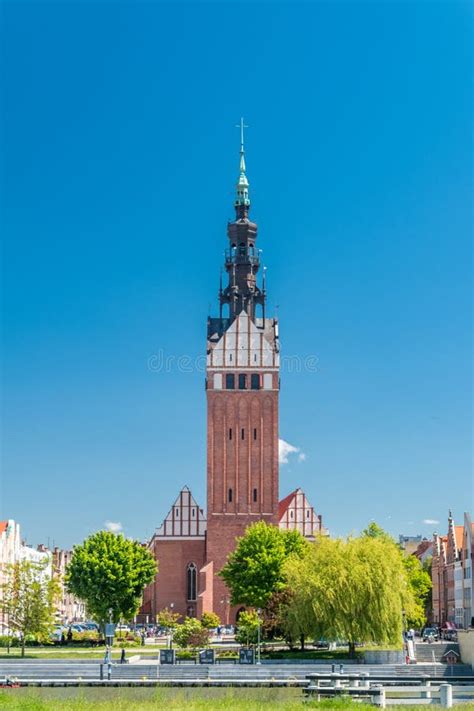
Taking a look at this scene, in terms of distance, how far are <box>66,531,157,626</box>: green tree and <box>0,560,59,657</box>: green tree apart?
7739mm

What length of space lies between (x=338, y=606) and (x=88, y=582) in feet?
74.9

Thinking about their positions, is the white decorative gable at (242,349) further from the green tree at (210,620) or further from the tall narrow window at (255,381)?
the green tree at (210,620)

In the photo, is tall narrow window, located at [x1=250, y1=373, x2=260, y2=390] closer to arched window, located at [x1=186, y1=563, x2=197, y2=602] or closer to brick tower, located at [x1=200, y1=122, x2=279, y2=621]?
brick tower, located at [x1=200, y1=122, x2=279, y2=621]

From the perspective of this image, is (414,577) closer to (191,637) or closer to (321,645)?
(321,645)

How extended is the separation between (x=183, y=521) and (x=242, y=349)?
1527 cm

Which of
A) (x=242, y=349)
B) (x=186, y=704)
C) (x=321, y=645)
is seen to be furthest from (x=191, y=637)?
(x=242, y=349)

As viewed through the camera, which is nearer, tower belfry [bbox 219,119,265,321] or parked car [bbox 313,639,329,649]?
parked car [bbox 313,639,329,649]

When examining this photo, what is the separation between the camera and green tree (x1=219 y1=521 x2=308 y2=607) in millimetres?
73875

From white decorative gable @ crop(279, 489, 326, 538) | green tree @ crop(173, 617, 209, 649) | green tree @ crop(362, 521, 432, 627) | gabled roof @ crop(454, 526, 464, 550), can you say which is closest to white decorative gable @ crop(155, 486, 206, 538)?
white decorative gable @ crop(279, 489, 326, 538)

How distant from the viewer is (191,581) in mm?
89688

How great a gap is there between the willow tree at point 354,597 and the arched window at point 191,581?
1352 inches

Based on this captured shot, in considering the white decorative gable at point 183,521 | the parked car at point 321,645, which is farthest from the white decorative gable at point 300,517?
the parked car at point 321,645

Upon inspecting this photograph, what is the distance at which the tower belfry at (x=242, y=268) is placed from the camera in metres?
94.6

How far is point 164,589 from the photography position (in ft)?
294
